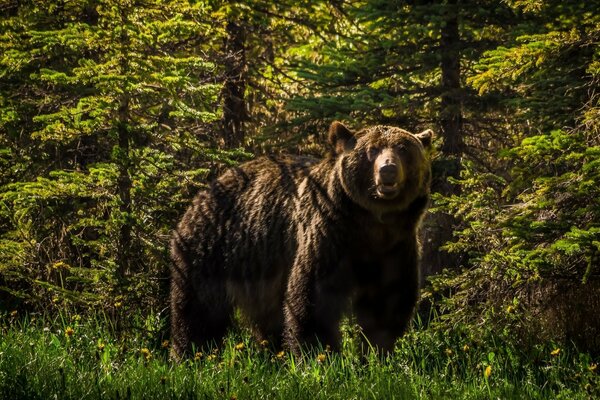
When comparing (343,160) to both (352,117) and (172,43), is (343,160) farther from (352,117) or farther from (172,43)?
(172,43)

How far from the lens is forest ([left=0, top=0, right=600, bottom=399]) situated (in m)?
6.17

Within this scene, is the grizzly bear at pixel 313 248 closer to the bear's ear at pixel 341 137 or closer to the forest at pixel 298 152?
the bear's ear at pixel 341 137

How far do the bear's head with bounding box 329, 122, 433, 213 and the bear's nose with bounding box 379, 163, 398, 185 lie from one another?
107mm

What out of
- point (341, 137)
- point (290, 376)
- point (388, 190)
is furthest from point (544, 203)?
point (290, 376)

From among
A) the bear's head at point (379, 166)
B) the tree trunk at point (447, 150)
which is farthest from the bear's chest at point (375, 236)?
the tree trunk at point (447, 150)

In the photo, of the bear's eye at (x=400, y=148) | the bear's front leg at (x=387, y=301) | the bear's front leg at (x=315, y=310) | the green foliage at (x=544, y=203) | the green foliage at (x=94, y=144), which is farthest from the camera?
the green foliage at (x=94, y=144)

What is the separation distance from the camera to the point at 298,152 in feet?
38.0

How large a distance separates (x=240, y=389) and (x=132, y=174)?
3.27m

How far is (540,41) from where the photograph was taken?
7.17m

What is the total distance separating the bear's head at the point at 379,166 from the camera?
720 centimetres

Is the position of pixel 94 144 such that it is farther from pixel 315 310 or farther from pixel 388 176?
pixel 388 176

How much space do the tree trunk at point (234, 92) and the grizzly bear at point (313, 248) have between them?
117 inches

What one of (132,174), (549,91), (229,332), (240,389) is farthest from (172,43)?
(240,389)

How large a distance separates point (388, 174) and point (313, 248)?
3.04 feet
